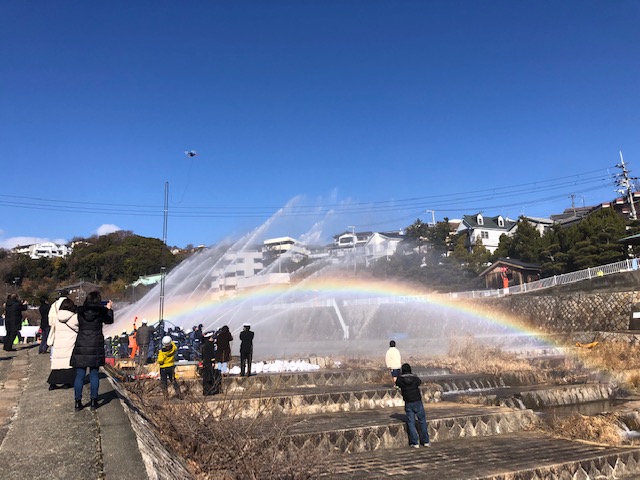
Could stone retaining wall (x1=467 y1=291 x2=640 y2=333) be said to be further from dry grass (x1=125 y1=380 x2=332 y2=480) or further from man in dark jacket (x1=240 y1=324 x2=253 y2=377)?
dry grass (x1=125 y1=380 x2=332 y2=480)

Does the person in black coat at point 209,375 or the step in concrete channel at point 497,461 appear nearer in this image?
the step in concrete channel at point 497,461

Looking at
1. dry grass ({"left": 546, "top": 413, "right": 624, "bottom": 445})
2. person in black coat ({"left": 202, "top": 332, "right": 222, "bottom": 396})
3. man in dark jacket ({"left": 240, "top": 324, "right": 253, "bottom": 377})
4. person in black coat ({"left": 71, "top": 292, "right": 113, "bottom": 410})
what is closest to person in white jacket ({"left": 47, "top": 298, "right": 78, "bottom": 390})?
person in black coat ({"left": 71, "top": 292, "right": 113, "bottom": 410})

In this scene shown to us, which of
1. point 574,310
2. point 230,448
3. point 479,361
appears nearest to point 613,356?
point 479,361

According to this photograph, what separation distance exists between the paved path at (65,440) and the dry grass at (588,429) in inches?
374

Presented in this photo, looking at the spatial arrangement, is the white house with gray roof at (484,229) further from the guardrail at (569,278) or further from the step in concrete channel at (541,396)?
the step in concrete channel at (541,396)

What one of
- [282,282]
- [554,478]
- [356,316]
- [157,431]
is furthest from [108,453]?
[356,316]

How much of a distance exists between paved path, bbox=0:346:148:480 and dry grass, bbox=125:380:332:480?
1.04 meters

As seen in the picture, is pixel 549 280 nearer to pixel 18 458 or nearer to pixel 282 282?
pixel 282 282

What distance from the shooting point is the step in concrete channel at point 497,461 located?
24.6 feet

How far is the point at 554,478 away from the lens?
770cm

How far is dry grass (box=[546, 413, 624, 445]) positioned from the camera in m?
9.91

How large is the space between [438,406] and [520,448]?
3.32m

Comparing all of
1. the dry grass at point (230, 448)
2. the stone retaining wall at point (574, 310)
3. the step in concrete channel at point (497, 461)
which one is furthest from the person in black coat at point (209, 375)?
the stone retaining wall at point (574, 310)

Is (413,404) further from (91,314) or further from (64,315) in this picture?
(64,315)
